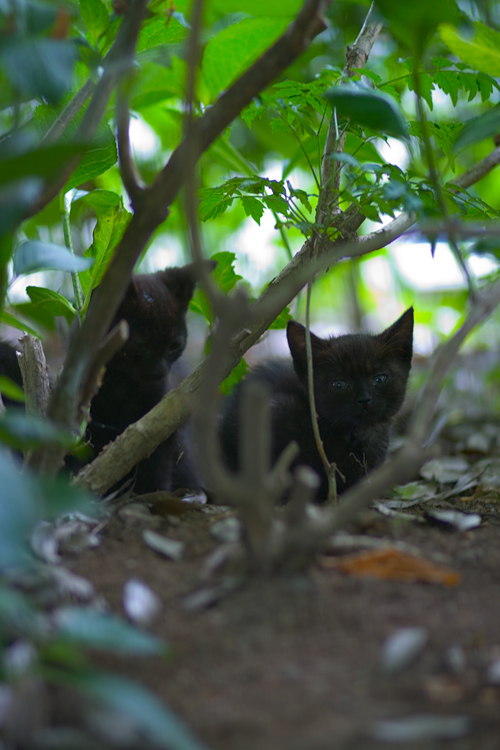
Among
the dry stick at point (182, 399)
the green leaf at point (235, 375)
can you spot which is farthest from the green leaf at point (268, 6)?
the green leaf at point (235, 375)

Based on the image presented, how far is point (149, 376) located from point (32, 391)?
26.9 inches

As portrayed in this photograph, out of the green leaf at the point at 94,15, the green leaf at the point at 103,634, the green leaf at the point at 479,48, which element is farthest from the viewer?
the green leaf at the point at 479,48

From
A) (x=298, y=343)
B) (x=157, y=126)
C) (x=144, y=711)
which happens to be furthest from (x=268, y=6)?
(x=144, y=711)

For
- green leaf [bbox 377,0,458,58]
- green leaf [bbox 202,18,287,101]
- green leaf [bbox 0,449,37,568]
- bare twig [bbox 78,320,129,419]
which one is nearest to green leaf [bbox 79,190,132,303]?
bare twig [bbox 78,320,129,419]

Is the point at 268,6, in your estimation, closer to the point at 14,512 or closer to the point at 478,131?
the point at 478,131

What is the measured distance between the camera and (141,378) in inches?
93.2

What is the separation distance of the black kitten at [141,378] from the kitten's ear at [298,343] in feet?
1.20

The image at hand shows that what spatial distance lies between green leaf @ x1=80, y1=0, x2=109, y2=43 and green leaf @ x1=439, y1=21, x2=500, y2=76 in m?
0.86

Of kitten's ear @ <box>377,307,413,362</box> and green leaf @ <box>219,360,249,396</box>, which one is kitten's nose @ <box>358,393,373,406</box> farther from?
green leaf @ <box>219,360,249,396</box>

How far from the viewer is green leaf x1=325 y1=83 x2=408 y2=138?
127 centimetres

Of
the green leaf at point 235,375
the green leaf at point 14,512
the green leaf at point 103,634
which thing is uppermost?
the green leaf at point 235,375

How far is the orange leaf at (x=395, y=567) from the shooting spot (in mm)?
1169

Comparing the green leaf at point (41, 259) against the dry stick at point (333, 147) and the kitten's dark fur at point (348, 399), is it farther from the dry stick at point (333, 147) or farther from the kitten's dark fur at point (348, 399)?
the kitten's dark fur at point (348, 399)

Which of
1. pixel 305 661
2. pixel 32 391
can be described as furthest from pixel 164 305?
pixel 305 661
